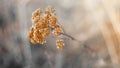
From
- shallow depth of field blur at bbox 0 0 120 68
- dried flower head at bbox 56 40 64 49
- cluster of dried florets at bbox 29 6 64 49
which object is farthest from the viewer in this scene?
dried flower head at bbox 56 40 64 49

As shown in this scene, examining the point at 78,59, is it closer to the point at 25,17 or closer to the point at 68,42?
the point at 68,42

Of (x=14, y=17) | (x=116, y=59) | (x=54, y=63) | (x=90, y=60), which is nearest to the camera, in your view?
(x=116, y=59)

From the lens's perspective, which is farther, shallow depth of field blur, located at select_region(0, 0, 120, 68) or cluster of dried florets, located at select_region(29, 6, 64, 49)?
cluster of dried florets, located at select_region(29, 6, 64, 49)

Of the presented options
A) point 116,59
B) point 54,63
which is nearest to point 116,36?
point 116,59

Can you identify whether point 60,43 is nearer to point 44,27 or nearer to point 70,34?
point 70,34

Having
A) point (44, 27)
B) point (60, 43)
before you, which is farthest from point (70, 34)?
point (44, 27)

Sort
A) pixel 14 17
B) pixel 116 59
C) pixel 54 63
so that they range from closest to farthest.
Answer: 1. pixel 116 59
2. pixel 54 63
3. pixel 14 17
